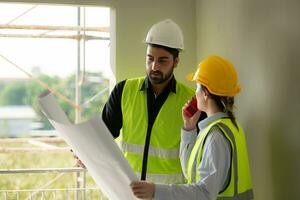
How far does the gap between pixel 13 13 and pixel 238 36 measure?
10.4ft

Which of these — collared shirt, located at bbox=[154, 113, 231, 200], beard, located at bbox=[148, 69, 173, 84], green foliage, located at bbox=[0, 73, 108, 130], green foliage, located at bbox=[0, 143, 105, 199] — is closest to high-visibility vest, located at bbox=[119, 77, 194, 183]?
beard, located at bbox=[148, 69, 173, 84]

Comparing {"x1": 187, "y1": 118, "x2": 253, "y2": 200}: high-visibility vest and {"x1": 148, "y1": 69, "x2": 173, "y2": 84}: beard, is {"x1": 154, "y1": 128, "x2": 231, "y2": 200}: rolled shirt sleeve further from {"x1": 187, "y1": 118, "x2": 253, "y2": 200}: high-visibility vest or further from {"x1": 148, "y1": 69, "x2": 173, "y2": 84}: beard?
{"x1": 148, "y1": 69, "x2": 173, "y2": 84}: beard

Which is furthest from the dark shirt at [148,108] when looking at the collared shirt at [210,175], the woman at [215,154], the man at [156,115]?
the collared shirt at [210,175]

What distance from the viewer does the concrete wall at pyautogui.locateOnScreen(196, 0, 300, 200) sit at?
1.44m

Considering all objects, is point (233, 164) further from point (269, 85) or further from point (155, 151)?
point (155, 151)

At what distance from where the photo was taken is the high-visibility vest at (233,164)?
1.34 meters

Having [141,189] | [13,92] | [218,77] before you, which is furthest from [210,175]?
[13,92]

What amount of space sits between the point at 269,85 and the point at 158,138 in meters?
0.60

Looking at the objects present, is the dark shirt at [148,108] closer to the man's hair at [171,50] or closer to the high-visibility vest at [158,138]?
the high-visibility vest at [158,138]

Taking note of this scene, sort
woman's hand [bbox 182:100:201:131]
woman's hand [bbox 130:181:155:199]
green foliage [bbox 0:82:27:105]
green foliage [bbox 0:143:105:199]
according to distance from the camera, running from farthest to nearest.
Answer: green foliage [bbox 0:143:105:199] < green foliage [bbox 0:82:27:105] < woman's hand [bbox 182:100:201:131] < woman's hand [bbox 130:181:155:199]

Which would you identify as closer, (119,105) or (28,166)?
(119,105)

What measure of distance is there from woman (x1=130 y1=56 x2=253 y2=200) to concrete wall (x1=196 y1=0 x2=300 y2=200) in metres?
0.18

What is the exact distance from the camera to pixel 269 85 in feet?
5.33

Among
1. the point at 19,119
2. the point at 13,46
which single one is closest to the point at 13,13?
the point at 13,46
